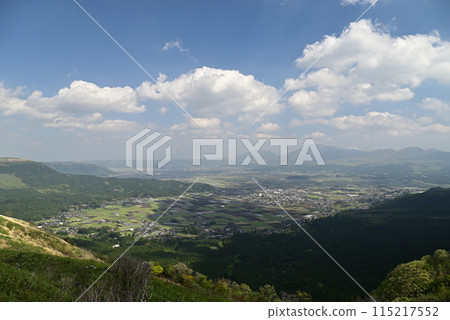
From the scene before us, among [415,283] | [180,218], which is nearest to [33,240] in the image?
[415,283]

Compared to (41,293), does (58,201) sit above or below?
below

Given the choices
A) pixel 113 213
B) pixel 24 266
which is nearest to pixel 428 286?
pixel 24 266

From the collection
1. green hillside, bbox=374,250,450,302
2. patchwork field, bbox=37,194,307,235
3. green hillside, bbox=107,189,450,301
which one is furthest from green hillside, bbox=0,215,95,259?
patchwork field, bbox=37,194,307,235

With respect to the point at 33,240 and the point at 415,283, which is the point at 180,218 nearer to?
the point at 33,240

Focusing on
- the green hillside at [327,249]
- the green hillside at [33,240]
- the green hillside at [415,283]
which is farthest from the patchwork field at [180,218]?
the green hillside at [415,283]

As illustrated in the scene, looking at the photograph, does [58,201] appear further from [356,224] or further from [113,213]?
[356,224]

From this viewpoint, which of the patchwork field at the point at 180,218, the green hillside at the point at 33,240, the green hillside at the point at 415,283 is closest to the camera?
the green hillside at the point at 415,283

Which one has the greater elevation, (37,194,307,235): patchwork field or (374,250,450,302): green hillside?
(374,250,450,302): green hillside

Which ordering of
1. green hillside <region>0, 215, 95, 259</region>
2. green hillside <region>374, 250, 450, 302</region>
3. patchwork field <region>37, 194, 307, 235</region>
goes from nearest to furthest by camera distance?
green hillside <region>374, 250, 450, 302</region>, green hillside <region>0, 215, 95, 259</region>, patchwork field <region>37, 194, 307, 235</region>

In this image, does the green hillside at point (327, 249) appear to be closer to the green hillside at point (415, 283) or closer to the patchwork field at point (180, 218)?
the patchwork field at point (180, 218)

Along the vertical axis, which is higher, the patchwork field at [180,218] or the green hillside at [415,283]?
the green hillside at [415,283]

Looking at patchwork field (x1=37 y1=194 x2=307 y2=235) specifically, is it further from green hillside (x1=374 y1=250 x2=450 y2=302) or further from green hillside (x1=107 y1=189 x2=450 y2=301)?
green hillside (x1=374 y1=250 x2=450 y2=302)
